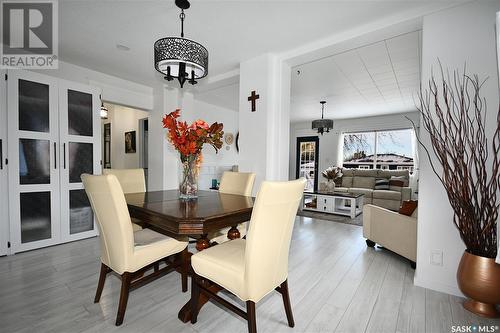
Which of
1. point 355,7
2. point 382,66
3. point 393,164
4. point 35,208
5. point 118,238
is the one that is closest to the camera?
point 118,238

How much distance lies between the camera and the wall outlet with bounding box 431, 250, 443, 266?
191 cm

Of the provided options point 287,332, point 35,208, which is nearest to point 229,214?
point 287,332

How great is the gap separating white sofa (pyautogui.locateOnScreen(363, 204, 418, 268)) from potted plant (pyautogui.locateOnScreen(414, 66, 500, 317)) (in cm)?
58

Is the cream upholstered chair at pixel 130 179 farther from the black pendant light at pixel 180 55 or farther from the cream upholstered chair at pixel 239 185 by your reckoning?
the black pendant light at pixel 180 55

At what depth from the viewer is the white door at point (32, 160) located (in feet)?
8.52

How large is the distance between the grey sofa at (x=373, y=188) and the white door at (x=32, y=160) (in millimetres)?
5711

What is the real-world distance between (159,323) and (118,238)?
631 mm

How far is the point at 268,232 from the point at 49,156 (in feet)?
10.3

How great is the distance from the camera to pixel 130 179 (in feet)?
8.03

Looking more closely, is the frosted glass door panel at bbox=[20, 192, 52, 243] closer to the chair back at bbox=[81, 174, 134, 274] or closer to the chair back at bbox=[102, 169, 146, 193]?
the chair back at bbox=[102, 169, 146, 193]

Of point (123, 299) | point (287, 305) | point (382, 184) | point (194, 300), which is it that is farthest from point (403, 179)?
point (123, 299)

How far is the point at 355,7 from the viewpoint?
2016 millimetres

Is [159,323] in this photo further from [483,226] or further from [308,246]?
[483,226]

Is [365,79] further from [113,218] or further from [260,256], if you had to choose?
[113,218]
